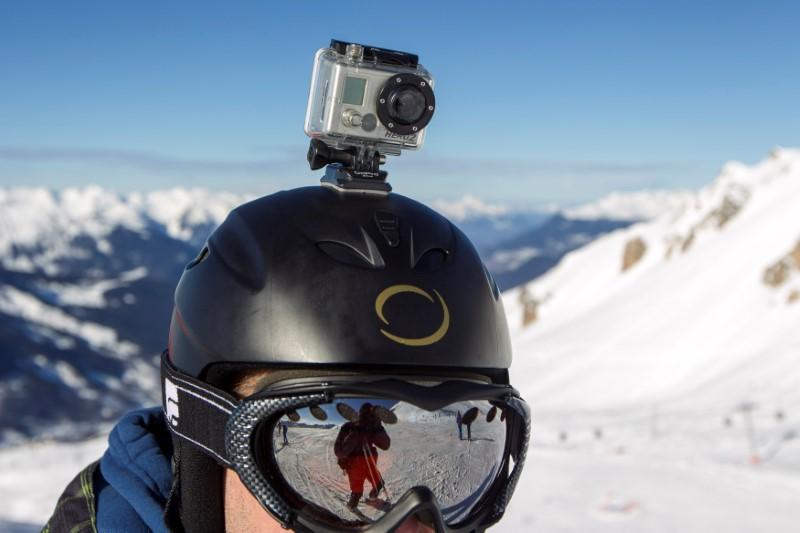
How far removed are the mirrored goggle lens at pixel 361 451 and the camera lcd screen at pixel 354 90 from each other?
100 cm

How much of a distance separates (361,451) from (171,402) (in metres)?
0.75

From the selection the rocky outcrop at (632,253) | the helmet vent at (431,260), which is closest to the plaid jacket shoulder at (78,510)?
the helmet vent at (431,260)

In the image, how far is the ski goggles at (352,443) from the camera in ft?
7.98

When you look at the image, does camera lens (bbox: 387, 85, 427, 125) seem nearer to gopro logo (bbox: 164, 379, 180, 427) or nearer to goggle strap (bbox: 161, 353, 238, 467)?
goggle strap (bbox: 161, 353, 238, 467)

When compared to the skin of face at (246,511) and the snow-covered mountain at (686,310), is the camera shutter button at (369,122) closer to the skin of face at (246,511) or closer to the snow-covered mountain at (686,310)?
the skin of face at (246,511)

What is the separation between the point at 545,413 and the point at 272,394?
81.4 feet

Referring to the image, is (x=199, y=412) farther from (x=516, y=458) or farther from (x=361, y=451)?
(x=516, y=458)

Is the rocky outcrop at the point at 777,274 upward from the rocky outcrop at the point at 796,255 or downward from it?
downward

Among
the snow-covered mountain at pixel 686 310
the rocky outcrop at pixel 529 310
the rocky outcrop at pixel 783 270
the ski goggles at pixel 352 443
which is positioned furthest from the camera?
the rocky outcrop at pixel 529 310

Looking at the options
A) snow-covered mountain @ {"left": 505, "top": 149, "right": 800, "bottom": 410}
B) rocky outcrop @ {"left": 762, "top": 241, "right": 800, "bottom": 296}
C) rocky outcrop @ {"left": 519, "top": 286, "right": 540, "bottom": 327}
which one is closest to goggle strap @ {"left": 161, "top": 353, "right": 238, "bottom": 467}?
snow-covered mountain @ {"left": 505, "top": 149, "right": 800, "bottom": 410}

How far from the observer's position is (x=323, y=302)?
2.47 metres

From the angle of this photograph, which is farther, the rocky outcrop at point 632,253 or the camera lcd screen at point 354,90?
the rocky outcrop at point 632,253

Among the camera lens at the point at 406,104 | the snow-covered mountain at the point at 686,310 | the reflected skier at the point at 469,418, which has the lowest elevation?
the snow-covered mountain at the point at 686,310

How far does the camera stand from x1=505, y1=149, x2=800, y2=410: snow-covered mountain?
2855 cm
